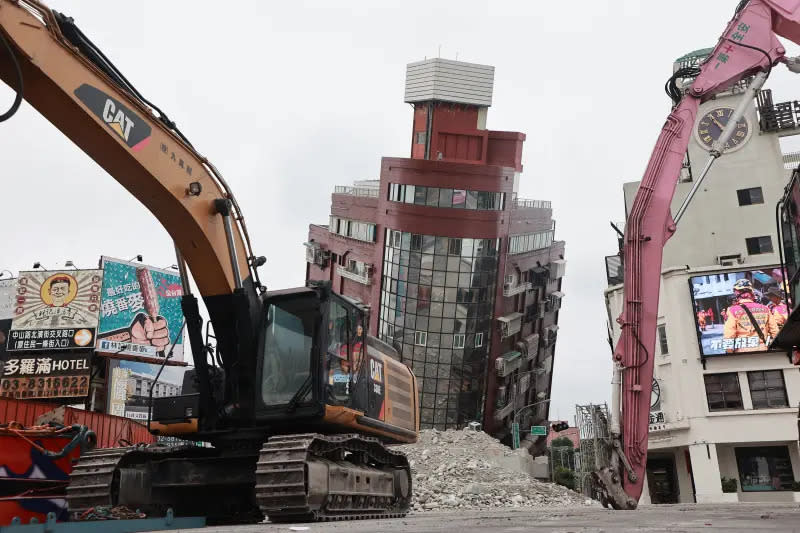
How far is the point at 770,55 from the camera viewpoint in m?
19.4

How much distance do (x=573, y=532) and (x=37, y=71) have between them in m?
7.70

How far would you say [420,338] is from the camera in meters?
60.3

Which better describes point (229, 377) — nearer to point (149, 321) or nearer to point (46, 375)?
point (46, 375)

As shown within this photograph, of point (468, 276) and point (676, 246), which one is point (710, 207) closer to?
point (676, 246)

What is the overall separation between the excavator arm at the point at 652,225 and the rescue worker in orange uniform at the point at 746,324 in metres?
20.0

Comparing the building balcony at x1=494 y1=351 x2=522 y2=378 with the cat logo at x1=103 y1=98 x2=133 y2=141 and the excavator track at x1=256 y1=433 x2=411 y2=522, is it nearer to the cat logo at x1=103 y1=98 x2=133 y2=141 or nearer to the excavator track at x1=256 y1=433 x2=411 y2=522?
the excavator track at x1=256 y1=433 x2=411 y2=522

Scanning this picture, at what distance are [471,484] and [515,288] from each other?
110 ft

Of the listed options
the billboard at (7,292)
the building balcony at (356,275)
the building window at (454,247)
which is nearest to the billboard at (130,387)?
the billboard at (7,292)

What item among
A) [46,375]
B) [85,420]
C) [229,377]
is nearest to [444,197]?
[46,375]

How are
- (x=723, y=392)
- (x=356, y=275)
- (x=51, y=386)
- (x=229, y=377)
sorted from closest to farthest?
1. (x=229, y=377)
2. (x=723, y=392)
3. (x=51, y=386)
4. (x=356, y=275)

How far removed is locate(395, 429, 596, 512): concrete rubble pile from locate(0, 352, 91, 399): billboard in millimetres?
18621

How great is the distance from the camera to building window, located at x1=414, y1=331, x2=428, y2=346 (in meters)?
60.2

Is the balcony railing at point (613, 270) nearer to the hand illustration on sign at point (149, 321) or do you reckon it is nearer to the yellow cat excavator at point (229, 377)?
the hand illustration on sign at point (149, 321)

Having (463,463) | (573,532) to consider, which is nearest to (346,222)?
(463,463)
